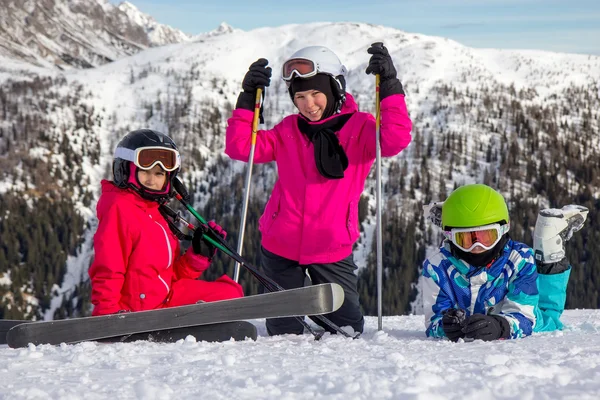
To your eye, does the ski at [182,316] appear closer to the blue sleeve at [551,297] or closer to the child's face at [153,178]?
the child's face at [153,178]

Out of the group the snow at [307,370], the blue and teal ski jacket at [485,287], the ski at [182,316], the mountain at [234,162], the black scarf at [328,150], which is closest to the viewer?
the snow at [307,370]

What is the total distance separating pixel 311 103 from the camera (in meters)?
5.48

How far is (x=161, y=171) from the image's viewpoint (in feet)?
17.2

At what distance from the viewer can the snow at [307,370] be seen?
9.24 ft

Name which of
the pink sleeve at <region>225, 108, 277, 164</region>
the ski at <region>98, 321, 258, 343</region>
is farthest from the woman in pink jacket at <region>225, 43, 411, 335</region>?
the ski at <region>98, 321, 258, 343</region>

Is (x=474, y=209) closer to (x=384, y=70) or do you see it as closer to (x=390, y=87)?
(x=390, y=87)

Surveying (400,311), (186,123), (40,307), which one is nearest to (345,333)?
(400,311)

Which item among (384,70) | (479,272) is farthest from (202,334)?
(384,70)

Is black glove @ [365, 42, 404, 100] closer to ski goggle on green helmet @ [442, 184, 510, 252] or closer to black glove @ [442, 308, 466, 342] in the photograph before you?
ski goggle on green helmet @ [442, 184, 510, 252]

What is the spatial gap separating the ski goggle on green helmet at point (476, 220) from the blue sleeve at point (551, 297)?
104 centimetres

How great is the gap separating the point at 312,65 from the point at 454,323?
90.9 inches

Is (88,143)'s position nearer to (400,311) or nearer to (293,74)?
(400,311)

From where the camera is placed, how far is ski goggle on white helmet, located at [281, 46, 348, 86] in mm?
5453

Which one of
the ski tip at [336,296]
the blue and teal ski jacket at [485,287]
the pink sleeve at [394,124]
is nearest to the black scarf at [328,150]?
the pink sleeve at [394,124]
